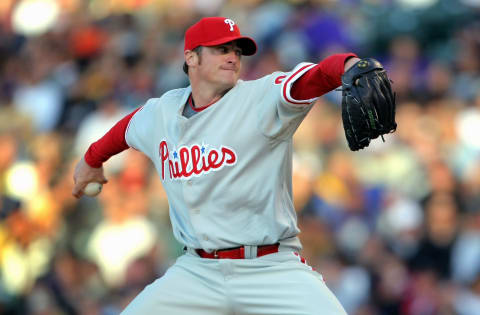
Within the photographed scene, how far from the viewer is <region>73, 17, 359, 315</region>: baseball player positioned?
3527mm

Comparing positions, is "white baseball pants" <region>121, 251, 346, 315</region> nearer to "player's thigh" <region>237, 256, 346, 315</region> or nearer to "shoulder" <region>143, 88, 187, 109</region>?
"player's thigh" <region>237, 256, 346, 315</region>

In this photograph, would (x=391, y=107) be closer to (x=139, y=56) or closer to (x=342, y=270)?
(x=342, y=270)

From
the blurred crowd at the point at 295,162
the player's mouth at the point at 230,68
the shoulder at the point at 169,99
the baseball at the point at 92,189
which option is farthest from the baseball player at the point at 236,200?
the blurred crowd at the point at 295,162

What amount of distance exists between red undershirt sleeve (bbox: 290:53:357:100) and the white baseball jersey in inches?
A: 4.1

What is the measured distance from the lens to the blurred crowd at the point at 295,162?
6562mm

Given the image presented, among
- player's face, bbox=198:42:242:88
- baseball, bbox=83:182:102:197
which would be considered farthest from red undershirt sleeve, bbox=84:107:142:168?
player's face, bbox=198:42:242:88

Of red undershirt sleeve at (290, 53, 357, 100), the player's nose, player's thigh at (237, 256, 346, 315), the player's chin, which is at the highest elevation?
the player's nose

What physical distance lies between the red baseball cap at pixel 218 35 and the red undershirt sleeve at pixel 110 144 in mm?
575

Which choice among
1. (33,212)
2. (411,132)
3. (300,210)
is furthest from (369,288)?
(33,212)

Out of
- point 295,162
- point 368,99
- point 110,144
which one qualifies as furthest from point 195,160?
point 295,162

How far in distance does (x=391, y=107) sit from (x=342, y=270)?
3673mm

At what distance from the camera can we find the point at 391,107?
3166mm

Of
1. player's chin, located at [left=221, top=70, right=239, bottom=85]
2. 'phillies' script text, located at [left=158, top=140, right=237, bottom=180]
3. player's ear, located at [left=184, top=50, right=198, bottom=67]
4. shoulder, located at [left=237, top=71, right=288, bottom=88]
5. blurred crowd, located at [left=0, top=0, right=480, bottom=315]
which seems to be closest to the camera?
shoulder, located at [left=237, top=71, right=288, bottom=88]

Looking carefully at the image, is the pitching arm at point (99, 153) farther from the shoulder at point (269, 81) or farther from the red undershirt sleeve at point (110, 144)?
the shoulder at point (269, 81)
